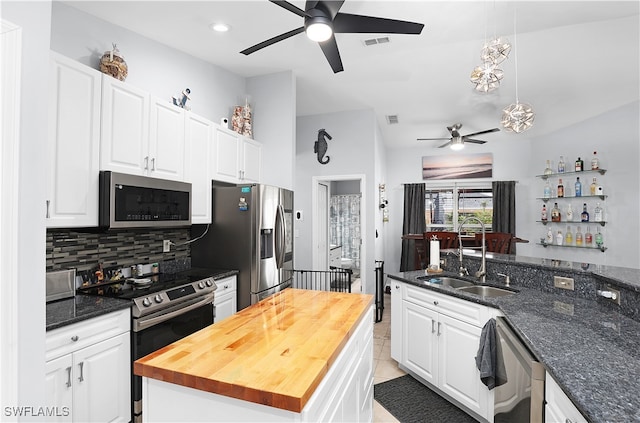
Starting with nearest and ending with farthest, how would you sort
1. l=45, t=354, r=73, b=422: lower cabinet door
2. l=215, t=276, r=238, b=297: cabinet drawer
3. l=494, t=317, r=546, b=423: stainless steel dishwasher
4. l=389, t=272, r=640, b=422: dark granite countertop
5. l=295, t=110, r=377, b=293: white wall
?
l=389, t=272, r=640, b=422: dark granite countertop
l=494, t=317, r=546, b=423: stainless steel dishwasher
l=45, t=354, r=73, b=422: lower cabinet door
l=215, t=276, r=238, b=297: cabinet drawer
l=295, t=110, r=377, b=293: white wall

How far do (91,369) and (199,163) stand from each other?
1.85m

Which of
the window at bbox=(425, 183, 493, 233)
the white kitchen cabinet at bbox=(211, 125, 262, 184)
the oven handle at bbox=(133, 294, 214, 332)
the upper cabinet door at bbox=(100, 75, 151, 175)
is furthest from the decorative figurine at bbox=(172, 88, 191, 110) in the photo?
the window at bbox=(425, 183, 493, 233)

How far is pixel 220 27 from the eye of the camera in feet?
9.50

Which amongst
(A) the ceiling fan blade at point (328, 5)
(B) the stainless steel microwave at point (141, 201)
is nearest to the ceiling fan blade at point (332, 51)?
(A) the ceiling fan blade at point (328, 5)

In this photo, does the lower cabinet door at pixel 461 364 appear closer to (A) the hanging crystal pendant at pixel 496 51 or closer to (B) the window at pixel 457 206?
(A) the hanging crystal pendant at pixel 496 51

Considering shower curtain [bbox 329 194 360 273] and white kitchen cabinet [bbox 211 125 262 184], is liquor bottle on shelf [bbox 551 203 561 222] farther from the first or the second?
white kitchen cabinet [bbox 211 125 262 184]

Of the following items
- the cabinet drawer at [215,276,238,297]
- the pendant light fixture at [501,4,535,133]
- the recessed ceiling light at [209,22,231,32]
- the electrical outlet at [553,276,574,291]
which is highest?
the recessed ceiling light at [209,22,231,32]

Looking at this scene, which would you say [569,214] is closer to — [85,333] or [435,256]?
[435,256]

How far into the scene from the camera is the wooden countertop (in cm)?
106

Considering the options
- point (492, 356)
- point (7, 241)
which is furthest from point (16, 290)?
point (492, 356)

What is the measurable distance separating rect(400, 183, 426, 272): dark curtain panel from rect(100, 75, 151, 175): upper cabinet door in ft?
17.3

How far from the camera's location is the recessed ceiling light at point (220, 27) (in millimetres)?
2862

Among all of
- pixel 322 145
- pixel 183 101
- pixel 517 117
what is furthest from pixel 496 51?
pixel 322 145

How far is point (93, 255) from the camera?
2516mm
